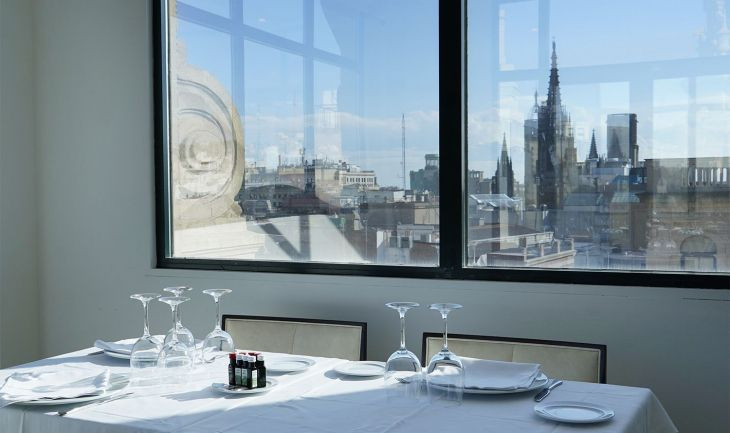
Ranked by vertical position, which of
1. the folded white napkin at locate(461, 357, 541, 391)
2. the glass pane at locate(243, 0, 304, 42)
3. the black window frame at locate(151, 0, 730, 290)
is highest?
the glass pane at locate(243, 0, 304, 42)

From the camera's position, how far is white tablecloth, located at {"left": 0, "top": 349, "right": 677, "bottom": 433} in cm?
176

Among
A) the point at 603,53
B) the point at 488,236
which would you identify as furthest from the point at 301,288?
the point at 603,53

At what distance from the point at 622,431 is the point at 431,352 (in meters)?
1.01

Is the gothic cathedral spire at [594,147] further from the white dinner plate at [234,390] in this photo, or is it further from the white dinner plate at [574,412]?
the white dinner plate at [234,390]

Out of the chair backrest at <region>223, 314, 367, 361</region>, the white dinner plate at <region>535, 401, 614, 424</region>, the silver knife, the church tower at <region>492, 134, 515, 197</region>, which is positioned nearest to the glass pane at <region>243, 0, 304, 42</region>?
the church tower at <region>492, 134, 515, 197</region>

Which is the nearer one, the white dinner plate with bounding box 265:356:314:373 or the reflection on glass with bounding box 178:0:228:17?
the white dinner plate with bounding box 265:356:314:373

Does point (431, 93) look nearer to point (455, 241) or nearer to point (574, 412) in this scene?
point (455, 241)

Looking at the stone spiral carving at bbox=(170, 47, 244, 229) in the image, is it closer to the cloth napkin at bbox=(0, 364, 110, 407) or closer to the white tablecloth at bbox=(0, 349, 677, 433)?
the cloth napkin at bbox=(0, 364, 110, 407)

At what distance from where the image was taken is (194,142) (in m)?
3.89

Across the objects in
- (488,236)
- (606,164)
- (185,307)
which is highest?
(606,164)

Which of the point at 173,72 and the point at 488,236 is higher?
the point at 173,72

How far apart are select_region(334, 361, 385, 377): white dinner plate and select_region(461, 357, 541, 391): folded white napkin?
10.1 inches

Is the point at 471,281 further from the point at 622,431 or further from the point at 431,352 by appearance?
the point at 622,431

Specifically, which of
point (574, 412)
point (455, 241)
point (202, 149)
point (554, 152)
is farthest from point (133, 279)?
point (574, 412)
